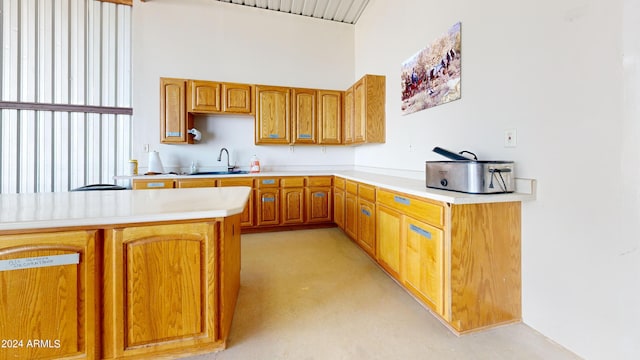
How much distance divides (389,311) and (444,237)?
0.67 meters

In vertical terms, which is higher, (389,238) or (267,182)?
(267,182)

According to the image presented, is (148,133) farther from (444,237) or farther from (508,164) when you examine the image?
(508,164)

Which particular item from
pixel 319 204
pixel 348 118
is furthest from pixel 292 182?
pixel 348 118

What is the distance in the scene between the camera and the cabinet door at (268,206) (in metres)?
3.61

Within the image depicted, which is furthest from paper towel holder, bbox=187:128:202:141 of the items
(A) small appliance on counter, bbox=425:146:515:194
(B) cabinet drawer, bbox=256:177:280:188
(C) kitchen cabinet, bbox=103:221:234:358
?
(A) small appliance on counter, bbox=425:146:515:194

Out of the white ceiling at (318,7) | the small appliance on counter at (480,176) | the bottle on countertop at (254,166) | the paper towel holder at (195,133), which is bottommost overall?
the small appliance on counter at (480,176)

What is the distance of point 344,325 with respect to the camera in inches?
63.6

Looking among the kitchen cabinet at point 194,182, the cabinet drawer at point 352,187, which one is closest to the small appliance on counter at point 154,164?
the kitchen cabinet at point 194,182

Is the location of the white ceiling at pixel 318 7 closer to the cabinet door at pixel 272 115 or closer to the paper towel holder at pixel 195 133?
the cabinet door at pixel 272 115

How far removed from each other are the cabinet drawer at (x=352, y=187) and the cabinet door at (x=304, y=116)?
44.0 inches

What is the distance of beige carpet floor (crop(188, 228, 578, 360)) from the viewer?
54.4 inches

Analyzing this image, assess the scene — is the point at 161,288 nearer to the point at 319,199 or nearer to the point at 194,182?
the point at 194,182

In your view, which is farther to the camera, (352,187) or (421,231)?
(352,187)

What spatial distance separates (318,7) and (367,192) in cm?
318
